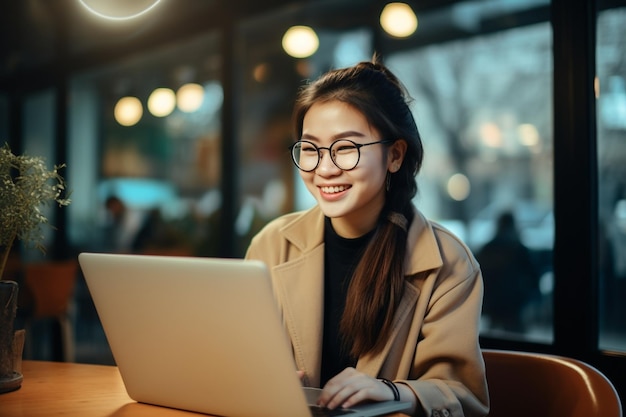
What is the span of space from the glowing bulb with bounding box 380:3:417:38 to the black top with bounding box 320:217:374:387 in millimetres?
2045

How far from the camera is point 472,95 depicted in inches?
173

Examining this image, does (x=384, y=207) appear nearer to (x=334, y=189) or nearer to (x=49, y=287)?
(x=334, y=189)

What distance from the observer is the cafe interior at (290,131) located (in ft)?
8.28

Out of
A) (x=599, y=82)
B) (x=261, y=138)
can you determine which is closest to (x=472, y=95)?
(x=261, y=138)

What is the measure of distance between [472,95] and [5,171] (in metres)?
3.33

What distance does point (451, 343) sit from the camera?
1.60 m

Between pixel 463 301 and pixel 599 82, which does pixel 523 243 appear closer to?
pixel 599 82

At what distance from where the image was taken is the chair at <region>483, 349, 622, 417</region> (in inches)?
58.7

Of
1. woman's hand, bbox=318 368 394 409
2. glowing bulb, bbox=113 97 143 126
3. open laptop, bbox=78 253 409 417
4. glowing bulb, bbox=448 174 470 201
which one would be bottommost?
woman's hand, bbox=318 368 394 409

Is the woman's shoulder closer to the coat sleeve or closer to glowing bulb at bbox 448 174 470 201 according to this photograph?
the coat sleeve

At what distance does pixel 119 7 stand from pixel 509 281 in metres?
2.42

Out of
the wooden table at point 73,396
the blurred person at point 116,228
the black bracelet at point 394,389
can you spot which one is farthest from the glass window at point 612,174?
the blurred person at point 116,228

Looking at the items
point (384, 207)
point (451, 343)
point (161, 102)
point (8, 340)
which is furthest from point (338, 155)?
point (161, 102)

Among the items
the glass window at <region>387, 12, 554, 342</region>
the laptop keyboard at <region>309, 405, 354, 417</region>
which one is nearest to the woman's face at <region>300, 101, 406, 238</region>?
the laptop keyboard at <region>309, 405, 354, 417</region>
